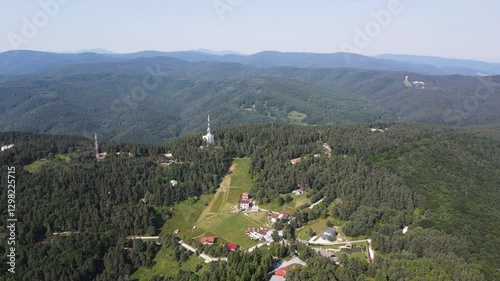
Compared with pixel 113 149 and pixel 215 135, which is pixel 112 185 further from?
pixel 215 135

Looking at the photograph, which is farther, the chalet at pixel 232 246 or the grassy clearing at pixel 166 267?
the chalet at pixel 232 246

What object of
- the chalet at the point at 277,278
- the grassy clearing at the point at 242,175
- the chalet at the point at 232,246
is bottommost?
the chalet at the point at 232,246

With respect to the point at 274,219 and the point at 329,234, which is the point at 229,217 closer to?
the point at 274,219

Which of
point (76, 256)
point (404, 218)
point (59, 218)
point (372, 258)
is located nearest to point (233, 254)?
point (372, 258)

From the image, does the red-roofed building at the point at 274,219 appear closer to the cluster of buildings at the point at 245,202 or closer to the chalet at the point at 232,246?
the cluster of buildings at the point at 245,202

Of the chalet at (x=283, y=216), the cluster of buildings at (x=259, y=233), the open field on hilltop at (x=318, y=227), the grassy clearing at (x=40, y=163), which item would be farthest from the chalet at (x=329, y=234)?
the grassy clearing at (x=40, y=163)

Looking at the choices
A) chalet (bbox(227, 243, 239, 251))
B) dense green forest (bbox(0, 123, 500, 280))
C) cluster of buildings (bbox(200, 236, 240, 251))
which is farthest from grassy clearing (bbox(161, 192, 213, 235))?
chalet (bbox(227, 243, 239, 251))

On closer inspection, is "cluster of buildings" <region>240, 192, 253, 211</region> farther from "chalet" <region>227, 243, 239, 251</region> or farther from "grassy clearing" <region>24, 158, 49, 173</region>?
"grassy clearing" <region>24, 158, 49, 173</region>
